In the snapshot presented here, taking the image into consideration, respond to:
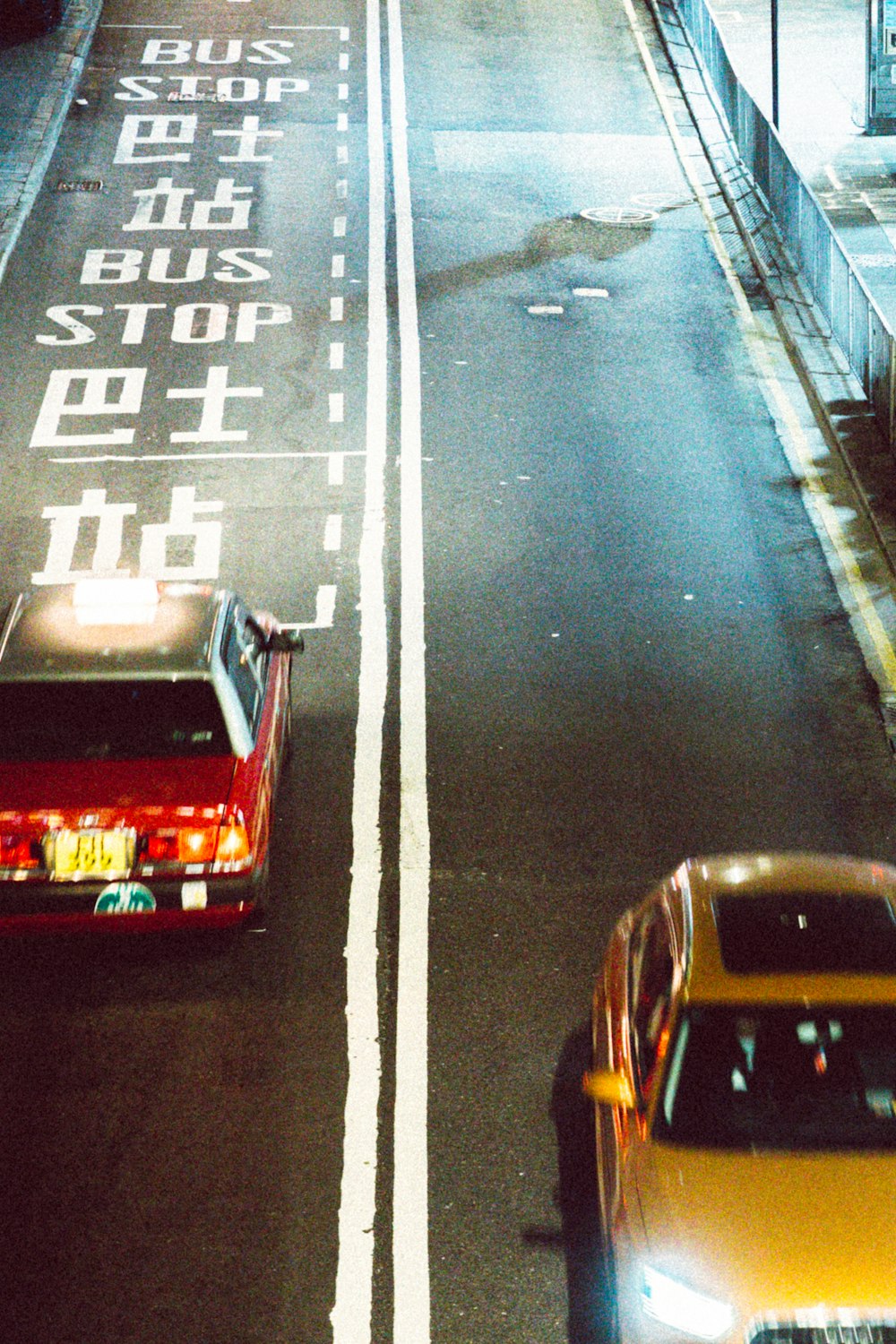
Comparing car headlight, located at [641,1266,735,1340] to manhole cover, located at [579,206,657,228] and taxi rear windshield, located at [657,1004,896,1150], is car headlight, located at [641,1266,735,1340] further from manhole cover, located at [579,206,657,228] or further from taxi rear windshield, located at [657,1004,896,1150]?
manhole cover, located at [579,206,657,228]

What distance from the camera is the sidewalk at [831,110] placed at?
80.6ft

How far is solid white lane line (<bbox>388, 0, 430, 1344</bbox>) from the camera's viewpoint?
754 centimetres

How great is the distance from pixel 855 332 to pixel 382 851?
10.5 m

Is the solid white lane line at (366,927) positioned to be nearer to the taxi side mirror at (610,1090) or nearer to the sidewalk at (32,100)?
the taxi side mirror at (610,1090)

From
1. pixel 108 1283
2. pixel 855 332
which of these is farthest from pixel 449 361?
pixel 108 1283

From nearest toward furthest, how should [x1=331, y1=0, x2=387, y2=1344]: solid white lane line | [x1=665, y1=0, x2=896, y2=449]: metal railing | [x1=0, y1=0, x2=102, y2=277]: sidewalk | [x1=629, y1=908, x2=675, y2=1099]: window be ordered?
[x1=629, y1=908, x2=675, y2=1099]: window, [x1=331, y1=0, x2=387, y2=1344]: solid white lane line, [x1=665, y1=0, x2=896, y2=449]: metal railing, [x1=0, y1=0, x2=102, y2=277]: sidewalk

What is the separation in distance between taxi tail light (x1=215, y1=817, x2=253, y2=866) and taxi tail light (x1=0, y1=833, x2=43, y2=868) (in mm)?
969

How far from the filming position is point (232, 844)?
30.9ft

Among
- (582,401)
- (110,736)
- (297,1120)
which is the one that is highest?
(110,736)

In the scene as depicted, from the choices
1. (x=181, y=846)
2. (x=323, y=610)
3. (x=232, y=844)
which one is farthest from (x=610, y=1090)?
(x=323, y=610)

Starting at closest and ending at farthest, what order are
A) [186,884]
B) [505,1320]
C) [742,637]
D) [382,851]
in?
[505,1320] → [186,884] → [382,851] → [742,637]

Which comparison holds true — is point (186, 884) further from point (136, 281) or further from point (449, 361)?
point (136, 281)

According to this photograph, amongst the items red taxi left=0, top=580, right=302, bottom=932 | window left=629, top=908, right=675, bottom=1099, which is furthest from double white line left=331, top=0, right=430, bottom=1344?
window left=629, top=908, right=675, bottom=1099

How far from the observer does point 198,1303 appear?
7.32 meters
